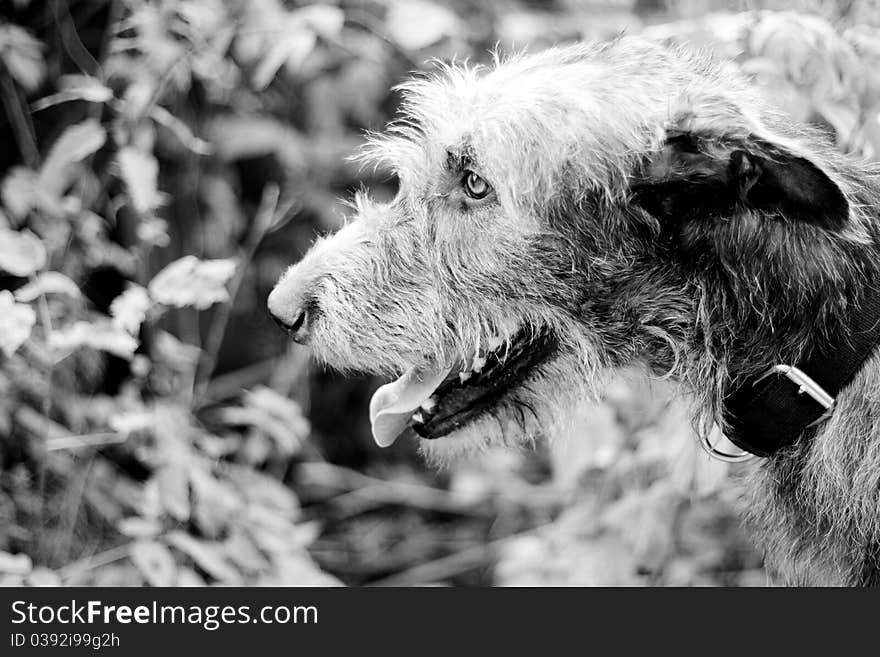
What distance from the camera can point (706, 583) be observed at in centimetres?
443

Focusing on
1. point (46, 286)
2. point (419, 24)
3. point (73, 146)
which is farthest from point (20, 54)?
point (419, 24)

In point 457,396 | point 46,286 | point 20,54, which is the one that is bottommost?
point 457,396

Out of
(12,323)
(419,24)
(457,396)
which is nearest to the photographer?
(12,323)

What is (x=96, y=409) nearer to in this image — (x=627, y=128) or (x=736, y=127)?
(x=627, y=128)

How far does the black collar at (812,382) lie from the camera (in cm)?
260

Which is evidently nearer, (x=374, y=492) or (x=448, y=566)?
(x=448, y=566)

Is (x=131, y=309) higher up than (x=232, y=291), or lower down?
lower down

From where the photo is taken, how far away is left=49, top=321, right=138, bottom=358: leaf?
3.26 m

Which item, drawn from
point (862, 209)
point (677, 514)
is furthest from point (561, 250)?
point (677, 514)

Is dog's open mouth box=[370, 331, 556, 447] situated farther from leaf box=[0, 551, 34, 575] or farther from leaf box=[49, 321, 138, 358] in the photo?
leaf box=[0, 551, 34, 575]

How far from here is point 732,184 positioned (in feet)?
8.48

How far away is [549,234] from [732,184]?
0.53 meters

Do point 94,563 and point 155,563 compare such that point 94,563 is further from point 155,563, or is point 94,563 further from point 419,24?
point 419,24

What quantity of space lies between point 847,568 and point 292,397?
3.57 meters
